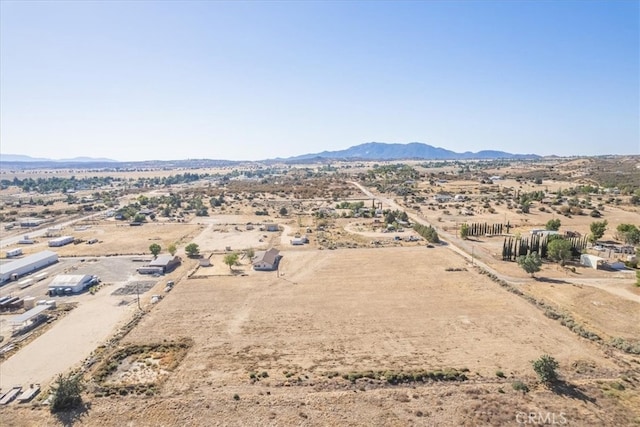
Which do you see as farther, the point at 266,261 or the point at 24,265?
the point at 266,261

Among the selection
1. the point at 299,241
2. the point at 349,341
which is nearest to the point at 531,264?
the point at 349,341

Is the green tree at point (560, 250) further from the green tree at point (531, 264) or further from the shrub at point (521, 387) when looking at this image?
the shrub at point (521, 387)

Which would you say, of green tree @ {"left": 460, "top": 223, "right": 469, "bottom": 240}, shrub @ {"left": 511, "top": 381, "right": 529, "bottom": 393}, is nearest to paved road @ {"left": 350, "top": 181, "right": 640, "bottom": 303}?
green tree @ {"left": 460, "top": 223, "right": 469, "bottom": 240}

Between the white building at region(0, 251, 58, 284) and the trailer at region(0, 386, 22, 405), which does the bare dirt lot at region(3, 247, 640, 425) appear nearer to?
the trailer at region(0, 386, 22, 405)

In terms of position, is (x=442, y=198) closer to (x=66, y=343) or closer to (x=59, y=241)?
(x=59, y=241)

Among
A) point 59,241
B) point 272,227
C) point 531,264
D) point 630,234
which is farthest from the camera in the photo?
point 272,227

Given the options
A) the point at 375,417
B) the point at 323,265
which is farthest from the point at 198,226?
the point at 375,417

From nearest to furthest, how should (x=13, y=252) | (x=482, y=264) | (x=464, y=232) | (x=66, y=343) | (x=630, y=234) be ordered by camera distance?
(x=66, y=343) < (x=482, y=264) < (x=630, y=234) < (x=13, y=252) < (x=464, y=232)

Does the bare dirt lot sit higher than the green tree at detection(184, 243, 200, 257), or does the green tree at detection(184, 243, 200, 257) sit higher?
the green tree at detection(184, 243, 200, 257)
